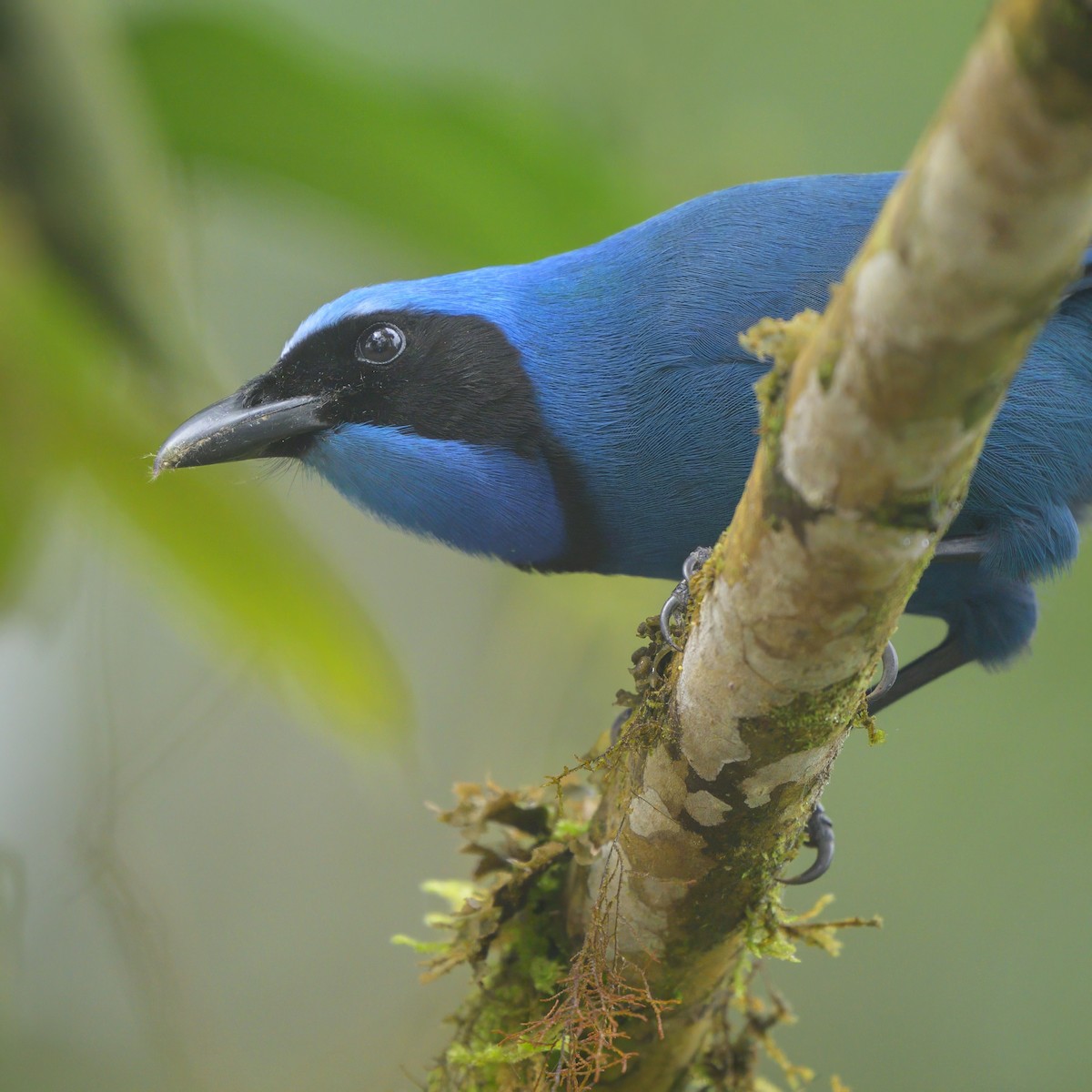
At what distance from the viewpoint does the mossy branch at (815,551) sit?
1.16 metres

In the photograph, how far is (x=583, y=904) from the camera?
2588mm

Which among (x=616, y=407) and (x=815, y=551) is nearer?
(x=815, y=551)

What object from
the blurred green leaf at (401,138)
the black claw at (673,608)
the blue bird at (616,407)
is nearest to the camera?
the black claw at (673,608)

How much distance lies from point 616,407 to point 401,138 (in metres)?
1.69

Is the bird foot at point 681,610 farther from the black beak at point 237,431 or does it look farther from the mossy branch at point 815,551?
the black beak at point 237,431

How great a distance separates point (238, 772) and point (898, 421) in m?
6.08

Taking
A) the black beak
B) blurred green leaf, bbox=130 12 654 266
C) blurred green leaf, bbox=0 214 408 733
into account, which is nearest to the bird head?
the black beak

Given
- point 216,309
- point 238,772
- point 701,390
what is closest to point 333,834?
point 238,772

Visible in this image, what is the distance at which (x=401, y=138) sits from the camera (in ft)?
14.2

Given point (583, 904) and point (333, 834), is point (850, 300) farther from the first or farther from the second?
point (333, 834)

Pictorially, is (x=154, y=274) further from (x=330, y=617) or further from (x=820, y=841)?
(x=820, y=841)

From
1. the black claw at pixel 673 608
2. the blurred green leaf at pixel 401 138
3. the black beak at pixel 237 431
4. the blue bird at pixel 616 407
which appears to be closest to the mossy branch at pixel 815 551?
the black claw at pixel 673 608

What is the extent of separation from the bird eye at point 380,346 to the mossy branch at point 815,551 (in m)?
1.27

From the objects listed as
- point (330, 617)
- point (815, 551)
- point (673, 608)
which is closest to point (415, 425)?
point (330, 617)
